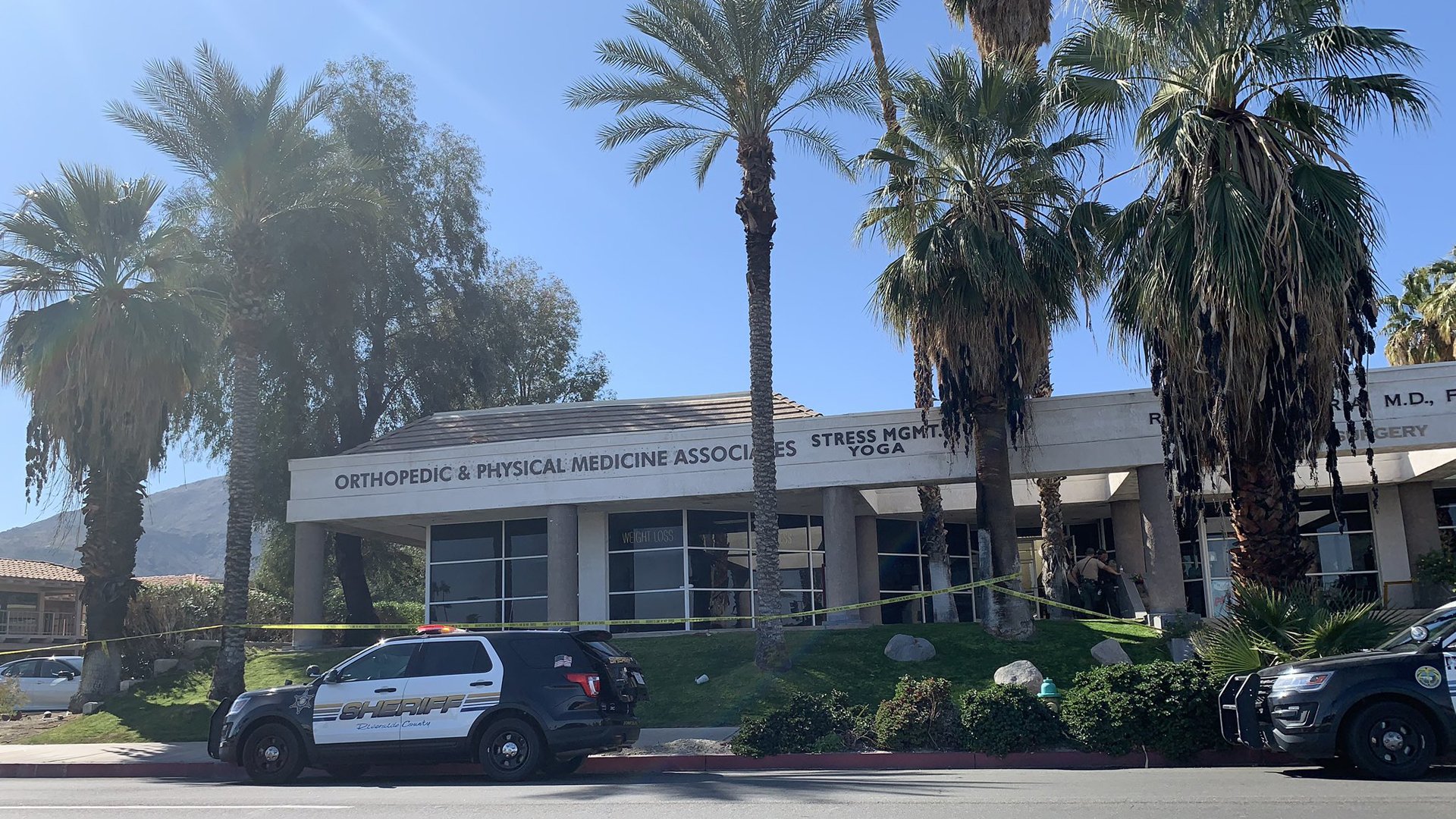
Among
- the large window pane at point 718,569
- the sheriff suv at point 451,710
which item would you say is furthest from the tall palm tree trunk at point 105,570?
the large window pane at point 718,569

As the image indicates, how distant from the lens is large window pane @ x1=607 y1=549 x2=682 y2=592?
83.5 feet

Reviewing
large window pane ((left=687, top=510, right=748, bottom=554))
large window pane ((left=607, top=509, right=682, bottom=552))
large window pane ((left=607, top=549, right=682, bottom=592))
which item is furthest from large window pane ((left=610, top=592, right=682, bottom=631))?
large window pane ((left=687, top=510, right=748, bottom=554))

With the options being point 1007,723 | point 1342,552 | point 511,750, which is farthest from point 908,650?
point 1342,552

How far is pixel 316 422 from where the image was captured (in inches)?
1217

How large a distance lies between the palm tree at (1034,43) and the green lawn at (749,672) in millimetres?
2665

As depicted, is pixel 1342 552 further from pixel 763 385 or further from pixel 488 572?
pixel 488 572

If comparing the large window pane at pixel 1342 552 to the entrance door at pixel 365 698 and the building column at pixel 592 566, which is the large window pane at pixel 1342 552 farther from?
the entrance door at pixel 365 698

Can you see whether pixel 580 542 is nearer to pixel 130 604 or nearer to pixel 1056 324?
pixel 130 604

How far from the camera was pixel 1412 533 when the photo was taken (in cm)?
2545

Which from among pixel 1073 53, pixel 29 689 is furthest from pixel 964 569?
pixel 29 689

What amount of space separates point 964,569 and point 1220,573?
6579 millimetres

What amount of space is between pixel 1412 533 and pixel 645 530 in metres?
17.6

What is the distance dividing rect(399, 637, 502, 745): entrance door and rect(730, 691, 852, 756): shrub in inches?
118

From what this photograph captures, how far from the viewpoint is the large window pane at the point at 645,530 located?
25609 millimetres
